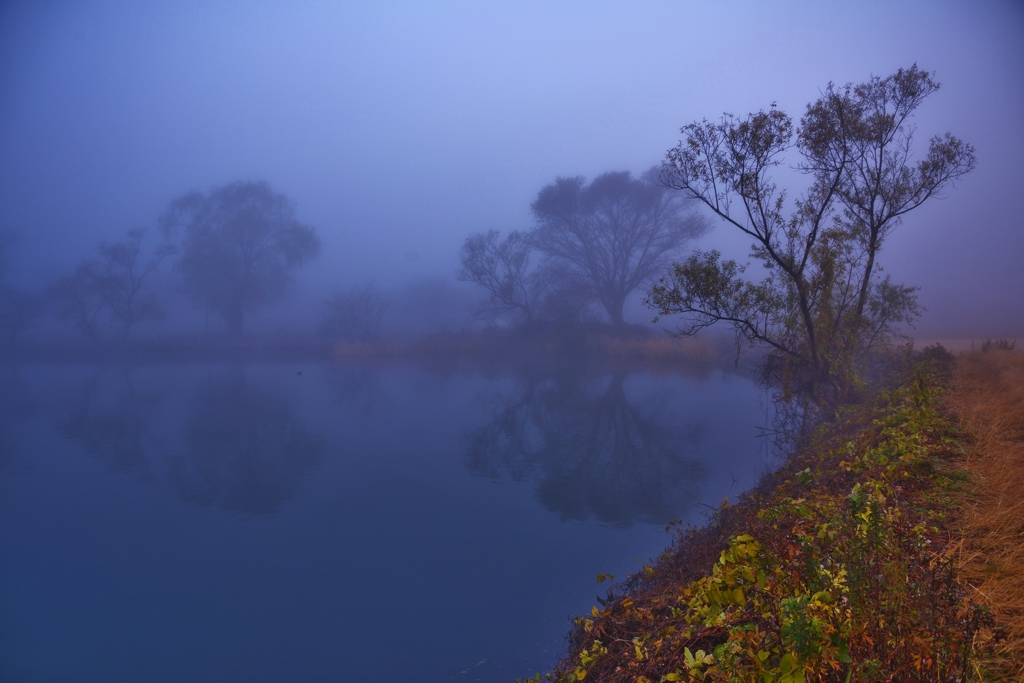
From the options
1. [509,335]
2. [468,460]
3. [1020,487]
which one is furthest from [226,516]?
[509,335]

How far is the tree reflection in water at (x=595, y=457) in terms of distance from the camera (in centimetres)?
797

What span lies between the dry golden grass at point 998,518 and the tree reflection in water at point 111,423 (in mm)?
10803

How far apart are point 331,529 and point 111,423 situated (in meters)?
10.6

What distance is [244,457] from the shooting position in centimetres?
1071

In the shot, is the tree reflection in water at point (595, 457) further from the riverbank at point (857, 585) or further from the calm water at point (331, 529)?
the riverbank at point (857, 585)

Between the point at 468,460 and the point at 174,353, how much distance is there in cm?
3506

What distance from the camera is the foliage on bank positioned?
6.82 ft

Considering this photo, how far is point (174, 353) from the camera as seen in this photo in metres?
37.8

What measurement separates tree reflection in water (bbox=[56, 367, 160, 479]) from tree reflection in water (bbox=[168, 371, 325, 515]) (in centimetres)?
91

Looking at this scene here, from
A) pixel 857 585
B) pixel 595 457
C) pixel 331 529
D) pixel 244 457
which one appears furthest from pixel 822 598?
pixel 244 457

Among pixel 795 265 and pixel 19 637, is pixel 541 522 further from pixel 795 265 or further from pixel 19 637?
pixel 795 265

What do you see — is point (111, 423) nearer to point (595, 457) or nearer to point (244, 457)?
point (244, 457)

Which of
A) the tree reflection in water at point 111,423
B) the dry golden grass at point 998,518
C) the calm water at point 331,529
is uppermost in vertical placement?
the dry golden grass at point 998,518

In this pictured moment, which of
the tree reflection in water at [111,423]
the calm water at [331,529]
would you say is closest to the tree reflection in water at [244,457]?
the calm water at [331,529]
